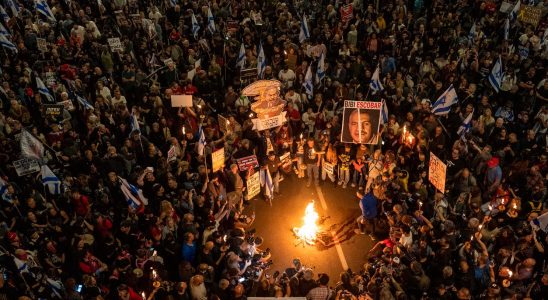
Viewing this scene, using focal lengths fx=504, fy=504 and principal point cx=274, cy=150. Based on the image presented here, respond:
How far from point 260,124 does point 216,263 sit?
4209 millimetres

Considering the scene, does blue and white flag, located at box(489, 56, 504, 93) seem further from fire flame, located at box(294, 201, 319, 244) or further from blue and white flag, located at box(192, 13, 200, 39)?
blue and white flag, located at box(192, 13, 200, 39)

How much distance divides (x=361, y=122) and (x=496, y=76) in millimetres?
4737

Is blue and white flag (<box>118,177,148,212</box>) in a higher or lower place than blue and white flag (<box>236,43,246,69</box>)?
lower

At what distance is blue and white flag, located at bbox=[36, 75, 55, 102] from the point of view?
45.2 feet

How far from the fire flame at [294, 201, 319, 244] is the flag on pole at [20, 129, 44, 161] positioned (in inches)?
244

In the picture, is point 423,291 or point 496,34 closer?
point 423,291

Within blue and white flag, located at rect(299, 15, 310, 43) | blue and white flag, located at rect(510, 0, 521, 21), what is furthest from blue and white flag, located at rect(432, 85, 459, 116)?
blue and white flag, located at rect(510, 0, 521, 21)

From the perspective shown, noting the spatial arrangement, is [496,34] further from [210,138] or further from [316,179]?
[210,138]

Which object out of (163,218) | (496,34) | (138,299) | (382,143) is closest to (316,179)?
(382,143)

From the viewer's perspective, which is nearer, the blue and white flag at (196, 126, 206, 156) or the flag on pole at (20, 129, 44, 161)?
the flag on pole at (20, 129, 44, 161)

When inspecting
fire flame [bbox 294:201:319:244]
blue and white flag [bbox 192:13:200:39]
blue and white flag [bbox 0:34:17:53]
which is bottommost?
fire flame [bbox 294:201:319:244]

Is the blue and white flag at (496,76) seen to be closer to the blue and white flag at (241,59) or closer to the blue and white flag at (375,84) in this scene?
the blue and white flag at (375,84)

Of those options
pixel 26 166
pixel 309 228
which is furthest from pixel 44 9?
pixel 309 228

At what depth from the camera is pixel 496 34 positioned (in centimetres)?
1795
